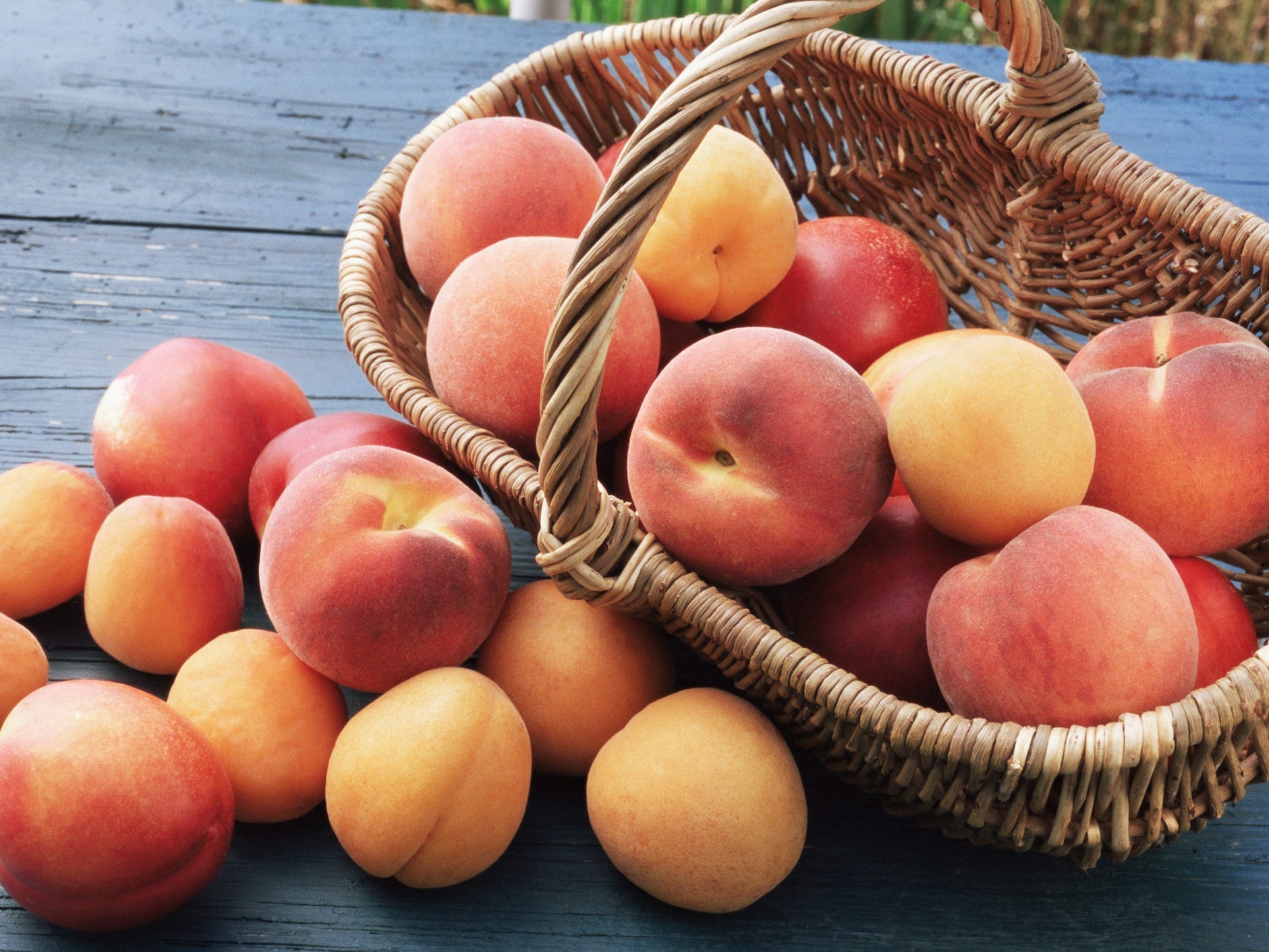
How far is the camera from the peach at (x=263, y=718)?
57cm

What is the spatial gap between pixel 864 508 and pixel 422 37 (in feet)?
3.57

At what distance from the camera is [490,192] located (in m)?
0.79

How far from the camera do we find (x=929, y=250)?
95 cm

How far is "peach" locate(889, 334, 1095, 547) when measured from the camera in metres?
0.55

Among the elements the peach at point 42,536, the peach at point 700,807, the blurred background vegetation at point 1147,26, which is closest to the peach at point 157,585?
the peach at point 42,536

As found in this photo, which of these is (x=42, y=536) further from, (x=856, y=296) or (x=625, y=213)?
(x=856, y=296)

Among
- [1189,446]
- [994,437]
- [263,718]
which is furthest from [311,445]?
[1189,446]

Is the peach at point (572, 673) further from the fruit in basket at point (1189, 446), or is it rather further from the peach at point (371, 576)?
the fruit in basket at point (1189, 446)

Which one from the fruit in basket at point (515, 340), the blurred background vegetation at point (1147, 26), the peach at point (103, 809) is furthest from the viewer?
the blurred background vegetation at point (1147, 26)

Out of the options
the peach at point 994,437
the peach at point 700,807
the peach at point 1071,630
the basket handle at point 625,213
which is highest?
the basket handle at point 625,213

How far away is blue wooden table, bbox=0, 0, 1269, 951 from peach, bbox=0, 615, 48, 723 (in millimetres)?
67

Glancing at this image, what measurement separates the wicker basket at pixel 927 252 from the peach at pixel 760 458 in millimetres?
26

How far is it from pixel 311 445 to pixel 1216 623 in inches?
21.8

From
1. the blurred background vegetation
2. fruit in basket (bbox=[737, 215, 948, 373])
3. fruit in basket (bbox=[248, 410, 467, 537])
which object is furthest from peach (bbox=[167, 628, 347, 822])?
the blurred background vegetation
